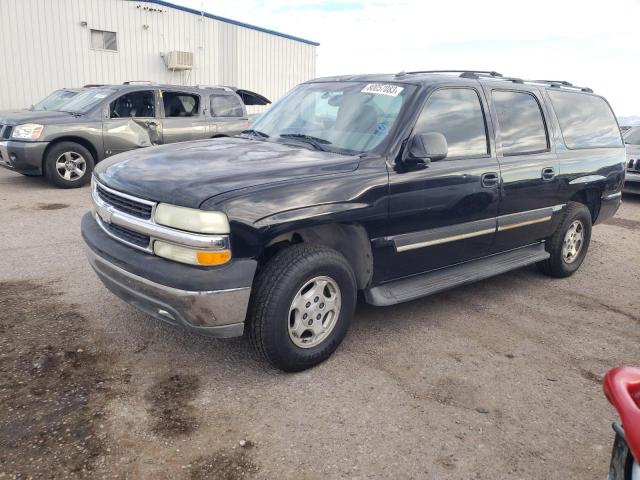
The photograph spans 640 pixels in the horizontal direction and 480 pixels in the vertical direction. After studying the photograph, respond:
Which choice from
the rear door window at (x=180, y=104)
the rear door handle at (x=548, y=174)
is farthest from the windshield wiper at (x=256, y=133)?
the rear door window at (x=180, y=104)

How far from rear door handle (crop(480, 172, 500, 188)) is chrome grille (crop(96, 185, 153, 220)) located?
2.45 meters

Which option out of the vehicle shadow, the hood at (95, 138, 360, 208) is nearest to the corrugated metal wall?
the vehicle shadow

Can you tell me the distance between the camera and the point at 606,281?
5.45 metres

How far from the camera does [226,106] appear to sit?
10.7 m

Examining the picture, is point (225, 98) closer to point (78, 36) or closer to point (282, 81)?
point (78, 36)

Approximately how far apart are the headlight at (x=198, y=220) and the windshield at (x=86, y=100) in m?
7.31

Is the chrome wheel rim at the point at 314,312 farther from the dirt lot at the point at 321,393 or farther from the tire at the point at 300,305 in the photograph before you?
the dirt lot at the point at 321,393

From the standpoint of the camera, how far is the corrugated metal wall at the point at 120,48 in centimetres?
1446

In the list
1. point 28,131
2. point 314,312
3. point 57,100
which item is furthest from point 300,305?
point 57,100

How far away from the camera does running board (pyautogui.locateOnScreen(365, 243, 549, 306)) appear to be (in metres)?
3.67

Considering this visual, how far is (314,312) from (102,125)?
723 cm

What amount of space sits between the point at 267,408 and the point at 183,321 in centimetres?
66

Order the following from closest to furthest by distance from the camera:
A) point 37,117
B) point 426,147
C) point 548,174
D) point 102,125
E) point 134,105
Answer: point 426,147 → point 548,174 → point 37,117 → point 102,125 → point 134,105

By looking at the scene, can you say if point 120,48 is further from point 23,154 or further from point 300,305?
point 300,305
